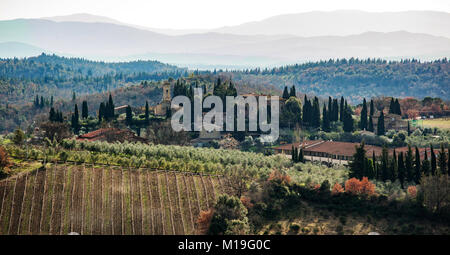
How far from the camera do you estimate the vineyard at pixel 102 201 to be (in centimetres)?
3612

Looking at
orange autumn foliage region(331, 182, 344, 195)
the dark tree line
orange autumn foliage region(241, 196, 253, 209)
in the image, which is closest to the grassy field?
the dark tree line

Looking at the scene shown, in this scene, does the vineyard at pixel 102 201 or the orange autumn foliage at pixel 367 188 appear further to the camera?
the orange autumn foliage at pixel 367 188

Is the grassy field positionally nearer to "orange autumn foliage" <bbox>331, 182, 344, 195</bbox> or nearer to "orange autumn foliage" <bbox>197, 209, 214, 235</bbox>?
"orange autumn foliage" <bbox>331, 182, 344, 195</bbox>

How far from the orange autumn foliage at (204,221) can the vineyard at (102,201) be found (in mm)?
436

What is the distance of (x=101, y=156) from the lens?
46.5 metres

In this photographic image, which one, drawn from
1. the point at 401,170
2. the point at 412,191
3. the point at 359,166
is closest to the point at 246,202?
the point at 359,166

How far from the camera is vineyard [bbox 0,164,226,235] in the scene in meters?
36.1

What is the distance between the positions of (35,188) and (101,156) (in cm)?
814

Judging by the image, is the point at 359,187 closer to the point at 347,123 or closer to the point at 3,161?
the point at 3,161

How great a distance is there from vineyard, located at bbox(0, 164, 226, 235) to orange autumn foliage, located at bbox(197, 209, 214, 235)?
1.43 feet

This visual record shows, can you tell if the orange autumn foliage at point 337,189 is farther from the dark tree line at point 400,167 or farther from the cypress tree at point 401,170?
the cypress tree at point 401,170

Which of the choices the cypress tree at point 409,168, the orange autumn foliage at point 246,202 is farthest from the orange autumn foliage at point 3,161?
the cypress tree at point 409,168

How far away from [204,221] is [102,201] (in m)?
7.08

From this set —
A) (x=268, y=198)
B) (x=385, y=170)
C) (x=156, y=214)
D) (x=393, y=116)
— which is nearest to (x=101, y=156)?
(x=156, y=214)
